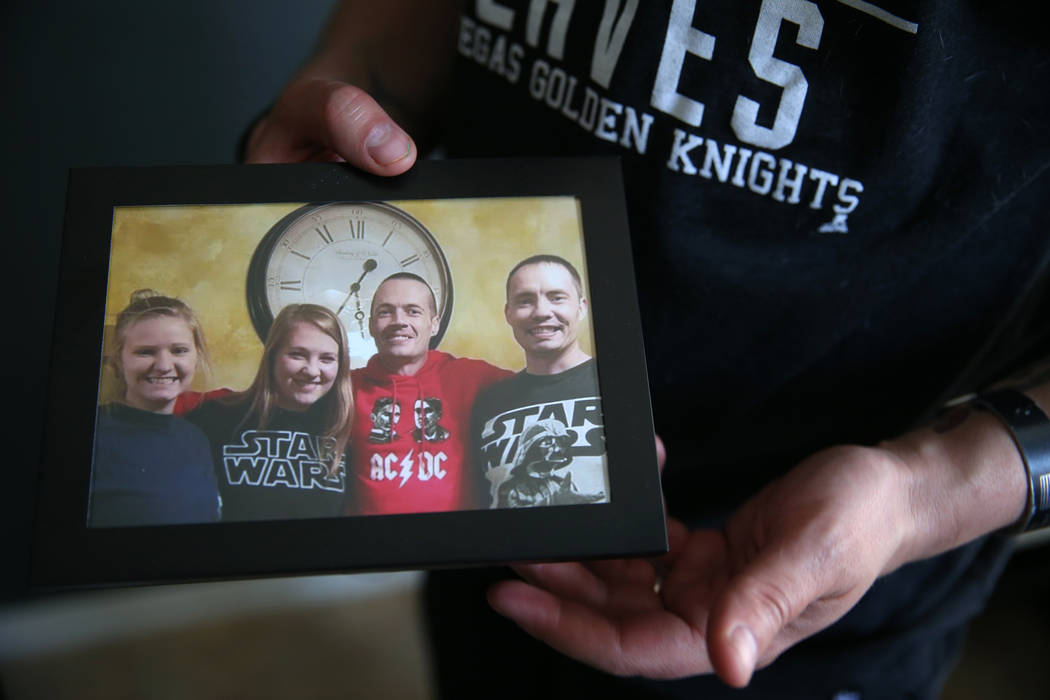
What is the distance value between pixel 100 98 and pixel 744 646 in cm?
98

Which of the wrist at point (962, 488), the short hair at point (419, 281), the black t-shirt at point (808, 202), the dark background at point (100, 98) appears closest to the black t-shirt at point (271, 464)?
the short hair at point (419, 281)

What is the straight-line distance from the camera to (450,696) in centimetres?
87

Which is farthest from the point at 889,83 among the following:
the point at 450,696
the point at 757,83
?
the point at 450,696

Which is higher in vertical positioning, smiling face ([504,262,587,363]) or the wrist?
smiling face ([504,262,587,363])

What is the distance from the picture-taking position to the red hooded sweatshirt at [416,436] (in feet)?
1.66


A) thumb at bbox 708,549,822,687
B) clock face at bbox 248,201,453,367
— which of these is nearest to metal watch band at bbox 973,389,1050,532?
thumb at bbox 708,549,822,687

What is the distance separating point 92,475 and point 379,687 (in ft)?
3.31

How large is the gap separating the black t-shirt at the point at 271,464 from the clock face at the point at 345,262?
0.18 feet

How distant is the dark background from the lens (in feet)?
3.15

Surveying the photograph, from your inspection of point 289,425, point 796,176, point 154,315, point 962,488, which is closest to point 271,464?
point 289,425

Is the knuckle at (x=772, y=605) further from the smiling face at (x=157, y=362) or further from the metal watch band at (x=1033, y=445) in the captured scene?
the smiling face at (x=157, y=362)

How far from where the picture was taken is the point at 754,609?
494 mm

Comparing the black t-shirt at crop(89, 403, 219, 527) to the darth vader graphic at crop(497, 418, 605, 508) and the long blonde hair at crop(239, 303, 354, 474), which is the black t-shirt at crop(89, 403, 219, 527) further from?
the darth vader graphic at crop(497, 418, 605, 508)

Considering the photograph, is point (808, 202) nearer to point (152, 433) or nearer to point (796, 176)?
point (796, 176)
